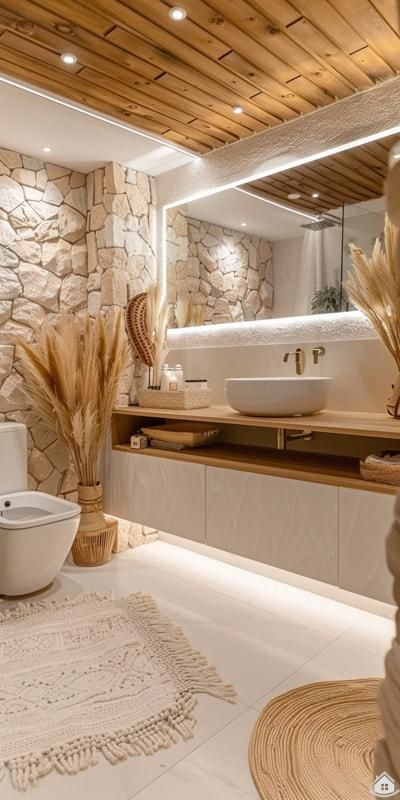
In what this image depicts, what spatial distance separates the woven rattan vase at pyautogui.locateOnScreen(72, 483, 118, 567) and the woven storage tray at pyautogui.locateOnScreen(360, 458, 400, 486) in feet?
5.15

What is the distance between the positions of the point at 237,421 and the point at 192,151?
167 cm

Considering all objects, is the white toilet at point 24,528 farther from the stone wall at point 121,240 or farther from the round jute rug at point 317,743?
the round jute rug at point 317,743

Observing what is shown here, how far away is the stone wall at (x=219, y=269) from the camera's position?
2857 mm

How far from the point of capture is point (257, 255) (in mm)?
2861

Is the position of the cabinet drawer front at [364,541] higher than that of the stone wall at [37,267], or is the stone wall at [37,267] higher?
the stone wall at [37,267]

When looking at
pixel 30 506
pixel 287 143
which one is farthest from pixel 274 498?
pixel 287 143

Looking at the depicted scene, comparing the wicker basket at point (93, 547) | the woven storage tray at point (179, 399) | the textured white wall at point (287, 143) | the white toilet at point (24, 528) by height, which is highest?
the textured white wall at point (287, 143)

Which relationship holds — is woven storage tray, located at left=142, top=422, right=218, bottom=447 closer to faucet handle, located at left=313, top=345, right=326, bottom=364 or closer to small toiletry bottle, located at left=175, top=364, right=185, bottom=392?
small toiletry bottle, located at left=175, top=364, right=185, bottom=392

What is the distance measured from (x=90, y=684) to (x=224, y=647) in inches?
21.6

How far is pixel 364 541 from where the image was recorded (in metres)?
2.00

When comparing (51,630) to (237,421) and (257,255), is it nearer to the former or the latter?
(237,421)

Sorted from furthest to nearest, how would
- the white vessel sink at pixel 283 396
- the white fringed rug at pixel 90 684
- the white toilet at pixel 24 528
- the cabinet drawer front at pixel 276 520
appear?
the white toilet at pixel 24 528, the white vessel sink at pixel 283 396, the cabinet drawer front at pixel 276 520, the white fringed rug at pixel 90 684

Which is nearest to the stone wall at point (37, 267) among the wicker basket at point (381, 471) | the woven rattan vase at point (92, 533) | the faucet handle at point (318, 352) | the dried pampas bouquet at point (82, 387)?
the dried pampas bouquet at point (82, 387)

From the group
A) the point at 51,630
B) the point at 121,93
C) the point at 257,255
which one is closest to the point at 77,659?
the point at 51,630
